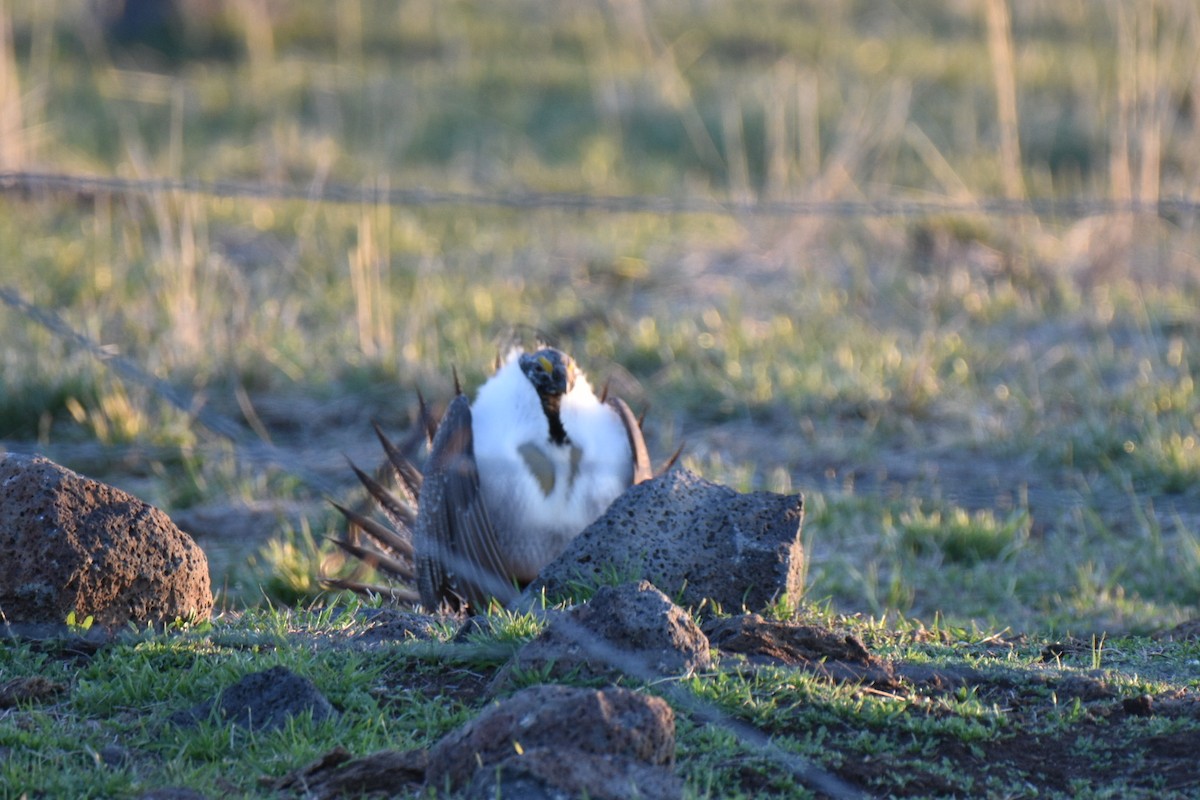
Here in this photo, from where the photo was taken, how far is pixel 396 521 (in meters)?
3.95

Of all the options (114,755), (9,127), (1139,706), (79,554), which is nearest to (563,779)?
(114,755)

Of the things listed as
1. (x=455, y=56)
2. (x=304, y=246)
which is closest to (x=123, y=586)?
(x=304, y=246)

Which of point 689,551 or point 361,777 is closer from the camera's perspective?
point 361,777

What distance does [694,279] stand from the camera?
295 inches

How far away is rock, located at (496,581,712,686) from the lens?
267 cm

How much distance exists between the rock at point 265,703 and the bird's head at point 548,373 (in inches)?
46.1

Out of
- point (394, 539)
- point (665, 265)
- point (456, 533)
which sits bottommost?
point (394, 539)

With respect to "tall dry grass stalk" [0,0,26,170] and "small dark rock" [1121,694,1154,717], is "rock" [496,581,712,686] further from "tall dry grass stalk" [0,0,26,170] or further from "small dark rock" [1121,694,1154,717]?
"tall dry grass stalk" [0,0,26,170]

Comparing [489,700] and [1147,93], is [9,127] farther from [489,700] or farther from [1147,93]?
[489,700]

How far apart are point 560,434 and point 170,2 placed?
9.04 meters

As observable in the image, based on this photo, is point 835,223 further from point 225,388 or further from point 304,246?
point 225,388

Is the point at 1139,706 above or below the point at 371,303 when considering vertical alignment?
below

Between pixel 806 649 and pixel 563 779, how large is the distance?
85 centimetres

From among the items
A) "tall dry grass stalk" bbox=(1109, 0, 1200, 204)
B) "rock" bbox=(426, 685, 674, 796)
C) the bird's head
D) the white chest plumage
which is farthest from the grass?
"tall dry grass stalk" bbox=(1109, 0, 1200, 204)
